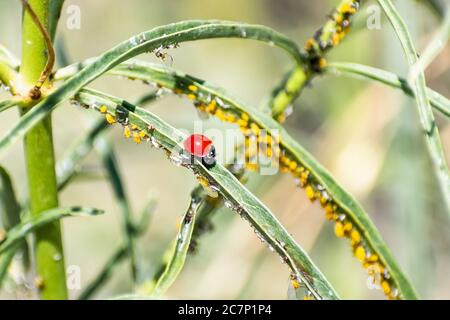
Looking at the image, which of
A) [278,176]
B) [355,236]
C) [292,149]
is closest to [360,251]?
[355,236]

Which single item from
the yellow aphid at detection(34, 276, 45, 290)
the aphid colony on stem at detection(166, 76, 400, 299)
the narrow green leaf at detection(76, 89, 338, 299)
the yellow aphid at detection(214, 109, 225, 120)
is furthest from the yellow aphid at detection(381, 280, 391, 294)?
the yellow aphid at detection(34, 276, 45, 290)

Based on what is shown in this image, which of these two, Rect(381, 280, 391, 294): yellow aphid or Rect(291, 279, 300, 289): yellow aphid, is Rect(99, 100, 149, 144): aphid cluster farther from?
Rect(381, 280, 391, 294): yellow aphid

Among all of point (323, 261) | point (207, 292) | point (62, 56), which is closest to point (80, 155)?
point (62, 56)

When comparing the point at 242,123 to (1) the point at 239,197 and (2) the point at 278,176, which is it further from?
(2) the point at 278,176

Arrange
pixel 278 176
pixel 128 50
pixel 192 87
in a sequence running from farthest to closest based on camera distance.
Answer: pixel 278 176
pixel 192 87
pixel 128 50

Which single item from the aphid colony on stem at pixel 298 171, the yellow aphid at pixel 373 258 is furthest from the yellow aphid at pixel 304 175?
the yellow aphid at pixel 373 258

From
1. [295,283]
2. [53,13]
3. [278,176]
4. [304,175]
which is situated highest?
[278,176]

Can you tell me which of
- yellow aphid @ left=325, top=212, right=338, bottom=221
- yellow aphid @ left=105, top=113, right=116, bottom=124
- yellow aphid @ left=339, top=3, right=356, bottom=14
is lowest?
yellow aphid @ left=325, top=212, right=338, bottom=221

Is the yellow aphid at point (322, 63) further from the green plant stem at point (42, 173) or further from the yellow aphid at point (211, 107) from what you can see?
the green plant stem at point (42, 173)
